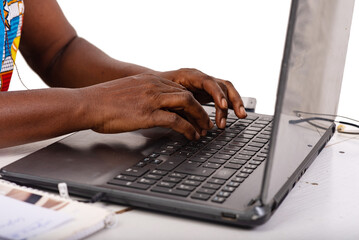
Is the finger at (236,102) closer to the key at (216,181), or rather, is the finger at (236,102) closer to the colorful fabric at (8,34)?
the key at (216,181)

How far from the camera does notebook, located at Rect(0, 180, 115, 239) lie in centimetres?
67

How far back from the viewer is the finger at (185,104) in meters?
0.99

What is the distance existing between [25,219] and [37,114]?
0.96 feet

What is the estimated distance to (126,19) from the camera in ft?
9.94

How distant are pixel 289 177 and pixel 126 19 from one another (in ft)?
7.60

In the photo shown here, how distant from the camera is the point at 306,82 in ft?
2.66

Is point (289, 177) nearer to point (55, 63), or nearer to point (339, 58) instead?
point (339, 58)

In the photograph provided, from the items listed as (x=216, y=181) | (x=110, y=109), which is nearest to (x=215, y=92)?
(x=110, y=109)

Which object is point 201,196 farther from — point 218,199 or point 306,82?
point 306,82

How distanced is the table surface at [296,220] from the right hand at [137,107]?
8.2 inches

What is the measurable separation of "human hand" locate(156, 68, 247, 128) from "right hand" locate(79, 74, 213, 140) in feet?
0.24

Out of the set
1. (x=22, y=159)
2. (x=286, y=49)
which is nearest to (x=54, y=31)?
(x=22, y=159)

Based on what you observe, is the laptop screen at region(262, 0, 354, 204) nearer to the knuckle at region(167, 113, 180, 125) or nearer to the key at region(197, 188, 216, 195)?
the key at region(197, 188, 216, 195)

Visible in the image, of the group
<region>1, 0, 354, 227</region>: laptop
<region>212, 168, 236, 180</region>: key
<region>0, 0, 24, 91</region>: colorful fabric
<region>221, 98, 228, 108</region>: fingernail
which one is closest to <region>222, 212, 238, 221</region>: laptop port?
<region>1, 0, 354, 227</region>: laptop
